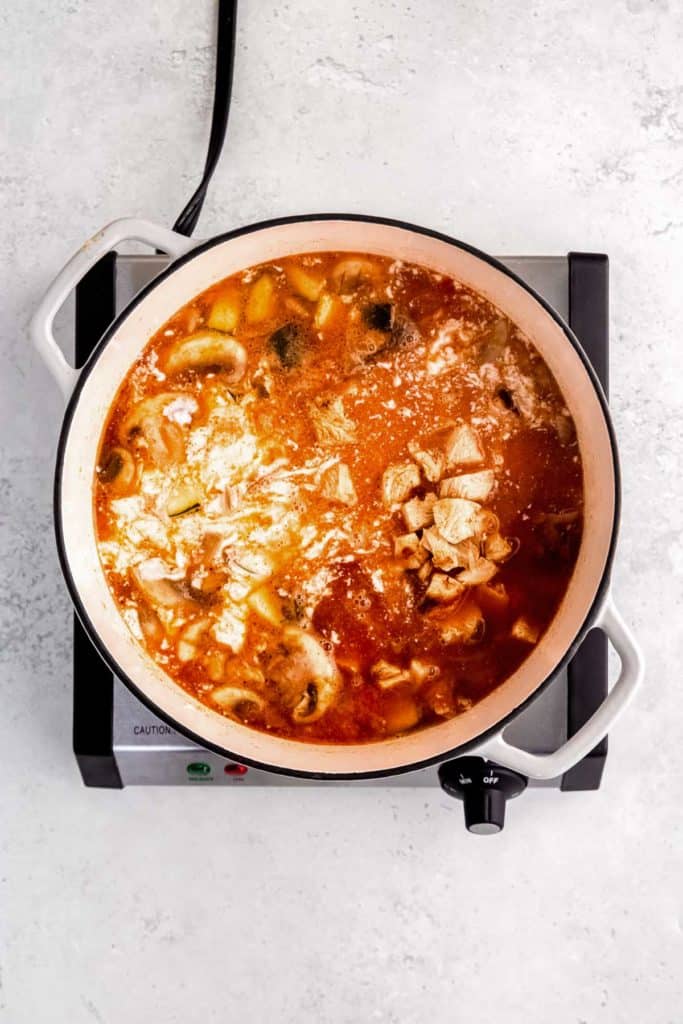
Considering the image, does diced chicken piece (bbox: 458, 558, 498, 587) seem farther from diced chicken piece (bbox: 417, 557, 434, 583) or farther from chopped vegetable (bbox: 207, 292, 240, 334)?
chopped vegetable (bbox: 207, 292, 240, 334)

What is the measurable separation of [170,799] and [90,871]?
145 mm

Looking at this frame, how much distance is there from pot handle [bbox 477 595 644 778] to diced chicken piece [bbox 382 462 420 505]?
0.26m

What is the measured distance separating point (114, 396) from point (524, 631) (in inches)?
21.5

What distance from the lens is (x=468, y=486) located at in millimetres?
1275

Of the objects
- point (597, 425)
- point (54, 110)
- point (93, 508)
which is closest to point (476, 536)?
point (597, 425)

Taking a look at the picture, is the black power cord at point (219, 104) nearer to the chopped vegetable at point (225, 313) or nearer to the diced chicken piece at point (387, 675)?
the chopped vegetable at point (225, 313)

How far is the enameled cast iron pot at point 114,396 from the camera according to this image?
1.20 m

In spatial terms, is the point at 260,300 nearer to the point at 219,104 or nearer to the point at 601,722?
the point at 219,104

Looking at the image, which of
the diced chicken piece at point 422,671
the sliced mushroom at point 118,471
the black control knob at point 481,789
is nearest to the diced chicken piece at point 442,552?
the diced chicken piece at point 422,671

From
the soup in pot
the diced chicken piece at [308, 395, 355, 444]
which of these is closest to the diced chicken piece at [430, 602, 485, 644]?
the soup in pot

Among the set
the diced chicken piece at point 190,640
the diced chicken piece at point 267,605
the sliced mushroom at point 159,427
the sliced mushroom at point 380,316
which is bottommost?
the diced chicken piece at point 190,640

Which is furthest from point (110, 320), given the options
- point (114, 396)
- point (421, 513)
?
point (421, 513)

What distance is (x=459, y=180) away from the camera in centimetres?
151

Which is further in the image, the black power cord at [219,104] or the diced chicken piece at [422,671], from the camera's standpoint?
the black power cord at [219,104]
